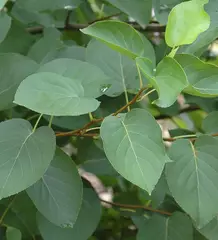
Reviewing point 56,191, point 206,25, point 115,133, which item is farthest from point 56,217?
point 206,25

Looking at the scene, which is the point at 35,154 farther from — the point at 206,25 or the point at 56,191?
the point at 206,25

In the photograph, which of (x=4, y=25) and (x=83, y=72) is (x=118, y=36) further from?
(x=4, y=25)

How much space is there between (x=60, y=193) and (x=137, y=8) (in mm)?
354

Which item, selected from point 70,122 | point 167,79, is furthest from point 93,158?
point 167,79

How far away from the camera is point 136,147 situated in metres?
0.59

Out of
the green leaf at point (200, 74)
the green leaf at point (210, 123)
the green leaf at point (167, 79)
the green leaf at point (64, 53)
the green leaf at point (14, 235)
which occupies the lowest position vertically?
the green leaf at point (14, 235)

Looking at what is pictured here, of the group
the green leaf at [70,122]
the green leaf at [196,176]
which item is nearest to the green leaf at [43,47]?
the green leaf at [70,122]

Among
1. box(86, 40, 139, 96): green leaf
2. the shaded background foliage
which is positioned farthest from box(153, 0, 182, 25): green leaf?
box(86, 40, 139, 96): green leaf

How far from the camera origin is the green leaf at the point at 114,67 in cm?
78

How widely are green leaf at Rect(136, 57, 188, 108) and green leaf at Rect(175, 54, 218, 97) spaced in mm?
51

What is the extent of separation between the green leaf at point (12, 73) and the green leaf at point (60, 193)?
0.11m

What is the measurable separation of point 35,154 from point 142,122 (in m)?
0.14

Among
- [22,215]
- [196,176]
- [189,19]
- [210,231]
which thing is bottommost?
[22,215]

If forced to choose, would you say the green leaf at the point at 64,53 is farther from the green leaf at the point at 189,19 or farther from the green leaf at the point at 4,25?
the green leaf at the point at 189,19
